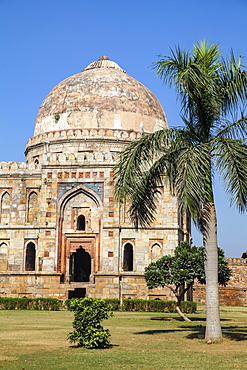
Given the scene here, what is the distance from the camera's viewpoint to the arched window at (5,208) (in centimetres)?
3661

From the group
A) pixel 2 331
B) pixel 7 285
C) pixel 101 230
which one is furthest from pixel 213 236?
A: pixel 7 285

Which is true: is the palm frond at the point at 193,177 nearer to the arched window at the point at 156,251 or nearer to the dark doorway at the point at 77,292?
the arched window at the point at 156,251

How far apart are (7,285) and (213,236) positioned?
22.0m

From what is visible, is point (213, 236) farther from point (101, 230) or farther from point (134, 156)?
point (101, 230)

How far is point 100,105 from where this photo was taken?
135 feet

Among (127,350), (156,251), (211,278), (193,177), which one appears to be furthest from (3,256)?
(193,177)

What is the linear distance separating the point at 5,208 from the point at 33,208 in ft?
6.05

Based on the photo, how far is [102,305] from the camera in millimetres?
15172

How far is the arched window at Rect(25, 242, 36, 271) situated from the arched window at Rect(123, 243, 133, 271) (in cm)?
598

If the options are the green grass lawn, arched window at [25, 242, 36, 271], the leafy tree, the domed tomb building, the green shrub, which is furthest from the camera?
arched window at [25, 242, 36, 271]

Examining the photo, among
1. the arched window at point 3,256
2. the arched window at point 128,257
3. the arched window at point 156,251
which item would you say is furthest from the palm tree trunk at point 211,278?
the arched window at point 3,256

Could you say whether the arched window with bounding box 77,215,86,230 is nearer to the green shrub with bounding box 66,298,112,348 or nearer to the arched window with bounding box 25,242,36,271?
the arched window with bounding box 25,242,36,271

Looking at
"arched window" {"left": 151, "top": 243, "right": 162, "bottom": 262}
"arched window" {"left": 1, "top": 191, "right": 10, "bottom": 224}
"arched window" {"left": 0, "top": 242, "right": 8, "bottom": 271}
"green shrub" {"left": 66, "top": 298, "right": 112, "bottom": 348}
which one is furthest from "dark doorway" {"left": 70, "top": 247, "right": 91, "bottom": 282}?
"green shrub" {"left": 66, "top": 298, "right": 112, "bottom": 348}

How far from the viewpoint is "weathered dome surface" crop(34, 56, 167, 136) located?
41000 millimetres
